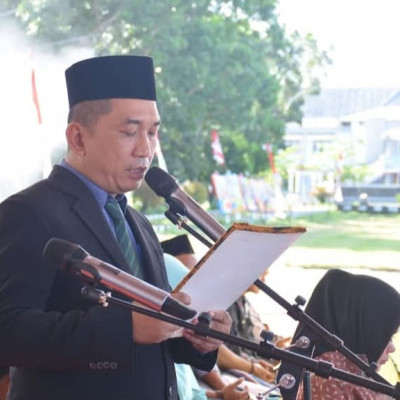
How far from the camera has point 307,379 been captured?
5.15ft

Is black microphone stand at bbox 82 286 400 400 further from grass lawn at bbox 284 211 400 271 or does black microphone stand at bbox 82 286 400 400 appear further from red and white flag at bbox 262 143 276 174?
red and white flag at bbox 262 143 276 174

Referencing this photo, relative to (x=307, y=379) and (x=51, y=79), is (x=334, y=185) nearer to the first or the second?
(x=51, y=79)

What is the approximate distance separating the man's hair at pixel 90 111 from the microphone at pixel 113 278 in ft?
1.36

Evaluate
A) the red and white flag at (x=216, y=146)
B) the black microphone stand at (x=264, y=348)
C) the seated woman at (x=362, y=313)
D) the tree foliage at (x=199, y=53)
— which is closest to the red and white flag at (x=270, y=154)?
the tree foliage at (x=199, y=53)

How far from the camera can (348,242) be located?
50.3 ft

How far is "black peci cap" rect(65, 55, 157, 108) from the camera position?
5.35ft

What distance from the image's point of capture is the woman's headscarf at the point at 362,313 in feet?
8.04

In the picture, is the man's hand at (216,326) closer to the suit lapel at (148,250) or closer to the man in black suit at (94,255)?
the man in black suit at (94,255)

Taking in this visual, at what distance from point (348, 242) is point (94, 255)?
14.1 meters

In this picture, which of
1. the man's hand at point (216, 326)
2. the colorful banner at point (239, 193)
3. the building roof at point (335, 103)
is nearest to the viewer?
the man's hand at point (216, 326)

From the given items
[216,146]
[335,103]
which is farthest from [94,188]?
[335,103]

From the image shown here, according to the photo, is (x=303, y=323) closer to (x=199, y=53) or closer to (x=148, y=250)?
(x=148, y=250)

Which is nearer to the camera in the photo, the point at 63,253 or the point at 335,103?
the point at 63,253

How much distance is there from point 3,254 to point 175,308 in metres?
0.40
